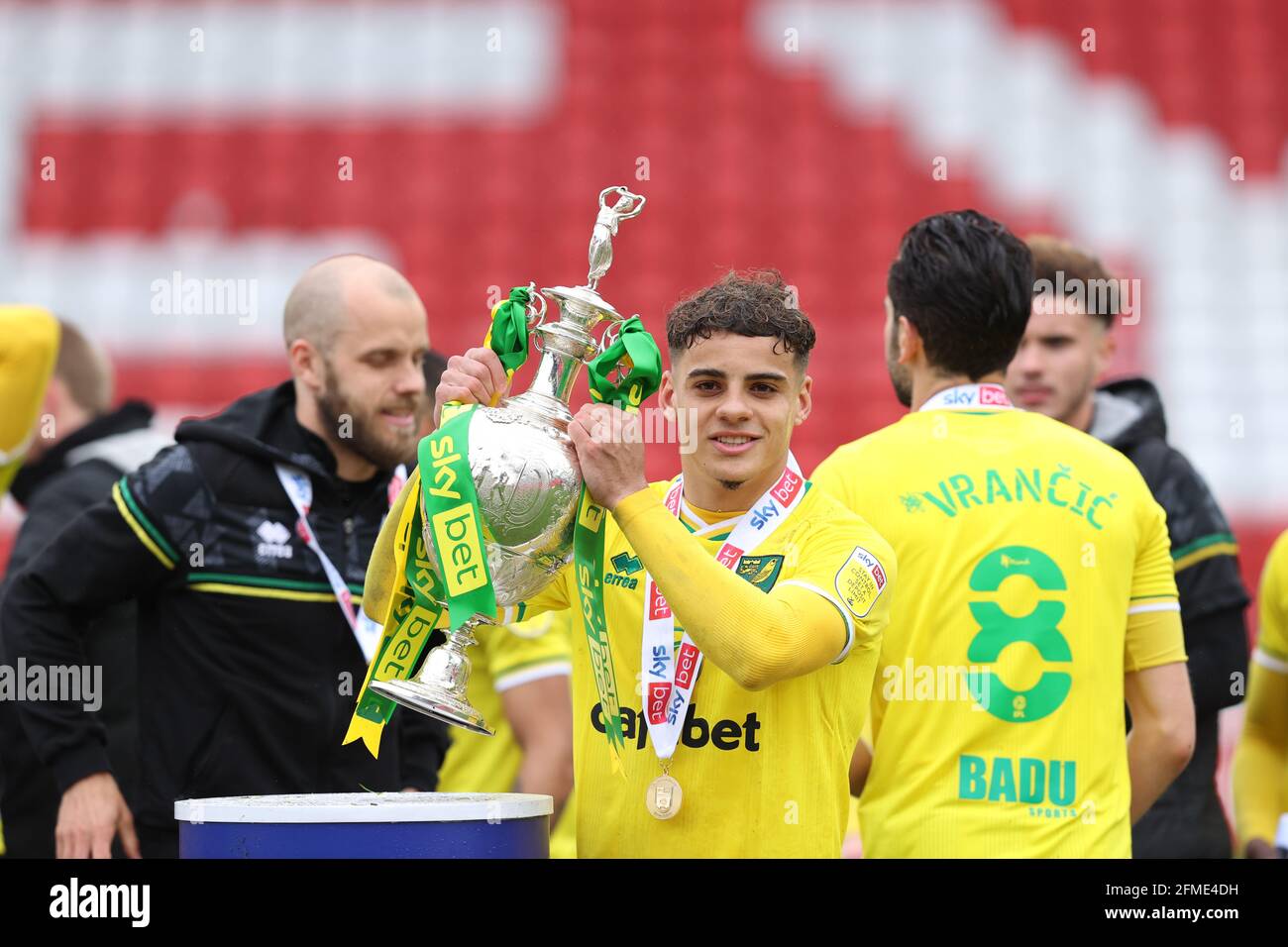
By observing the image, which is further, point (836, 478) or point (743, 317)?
point (836, 478)

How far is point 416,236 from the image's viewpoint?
8.60 m

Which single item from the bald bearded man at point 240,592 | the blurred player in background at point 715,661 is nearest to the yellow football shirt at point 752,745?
the blurred player in background at point 715,661

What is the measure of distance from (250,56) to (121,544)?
21.0 ft

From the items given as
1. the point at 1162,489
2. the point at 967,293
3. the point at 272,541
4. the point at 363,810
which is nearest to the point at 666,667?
the point at 363,810

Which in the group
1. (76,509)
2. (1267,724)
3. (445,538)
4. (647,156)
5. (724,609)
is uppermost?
(647,156)

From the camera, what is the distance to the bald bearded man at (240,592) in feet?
10.8

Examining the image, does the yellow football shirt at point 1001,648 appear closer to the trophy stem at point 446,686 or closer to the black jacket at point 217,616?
the trophy stem at point 446,686

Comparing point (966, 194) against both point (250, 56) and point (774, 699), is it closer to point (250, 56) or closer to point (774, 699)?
point (250, 56)

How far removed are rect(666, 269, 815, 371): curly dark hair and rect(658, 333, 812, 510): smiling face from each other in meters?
0.01

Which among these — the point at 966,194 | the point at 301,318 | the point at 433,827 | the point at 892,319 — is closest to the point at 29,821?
the point at 301,318

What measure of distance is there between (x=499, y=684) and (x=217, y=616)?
0.85m

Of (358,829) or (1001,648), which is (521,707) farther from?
(358,829)

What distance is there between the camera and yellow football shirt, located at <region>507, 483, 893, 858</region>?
242 cm

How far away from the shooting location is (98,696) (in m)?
3.56
